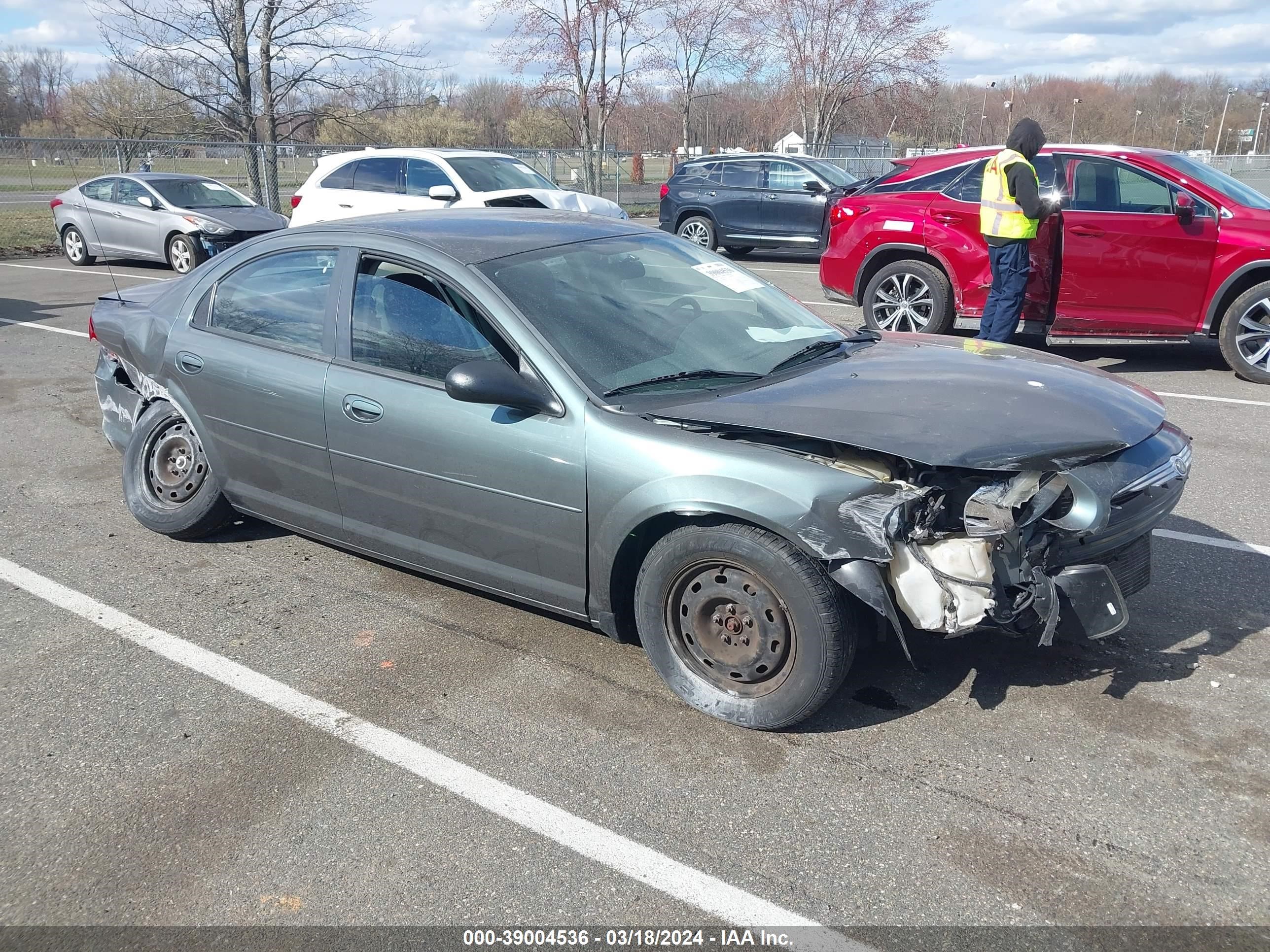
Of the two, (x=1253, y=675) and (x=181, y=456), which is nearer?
(x=1253, y=675)

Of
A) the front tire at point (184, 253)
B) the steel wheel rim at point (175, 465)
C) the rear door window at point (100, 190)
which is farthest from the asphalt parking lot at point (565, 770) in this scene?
the rear door window at point (100, 190)

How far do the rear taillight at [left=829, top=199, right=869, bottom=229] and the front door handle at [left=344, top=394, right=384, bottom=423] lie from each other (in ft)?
21.6

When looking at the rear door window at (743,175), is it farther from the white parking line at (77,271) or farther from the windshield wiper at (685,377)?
the windshield wiper at (685,377)

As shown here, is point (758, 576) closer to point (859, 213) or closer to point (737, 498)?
point (737, 498)

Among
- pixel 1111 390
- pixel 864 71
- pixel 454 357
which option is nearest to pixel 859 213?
pixel 1111 390

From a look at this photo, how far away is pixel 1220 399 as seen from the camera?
741 cm

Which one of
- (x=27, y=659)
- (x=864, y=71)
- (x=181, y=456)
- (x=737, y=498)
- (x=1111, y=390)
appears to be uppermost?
(x=864, y=71)

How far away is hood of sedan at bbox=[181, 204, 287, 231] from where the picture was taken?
48.1ft

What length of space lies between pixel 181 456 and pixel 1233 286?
25.1 ft

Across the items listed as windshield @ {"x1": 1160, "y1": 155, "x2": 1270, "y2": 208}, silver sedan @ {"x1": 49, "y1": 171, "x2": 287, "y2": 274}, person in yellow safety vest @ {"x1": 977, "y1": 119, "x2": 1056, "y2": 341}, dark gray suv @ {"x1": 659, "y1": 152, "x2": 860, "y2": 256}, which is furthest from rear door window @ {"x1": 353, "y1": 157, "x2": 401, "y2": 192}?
windshield @ {"x1": 1160, "y1": 155, "x2": 1270, "y2": 208}

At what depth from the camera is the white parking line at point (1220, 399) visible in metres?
7.28

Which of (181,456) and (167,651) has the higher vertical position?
(181,456)

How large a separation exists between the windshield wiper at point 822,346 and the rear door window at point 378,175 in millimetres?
9688

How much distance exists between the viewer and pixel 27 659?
3773 millimetres
